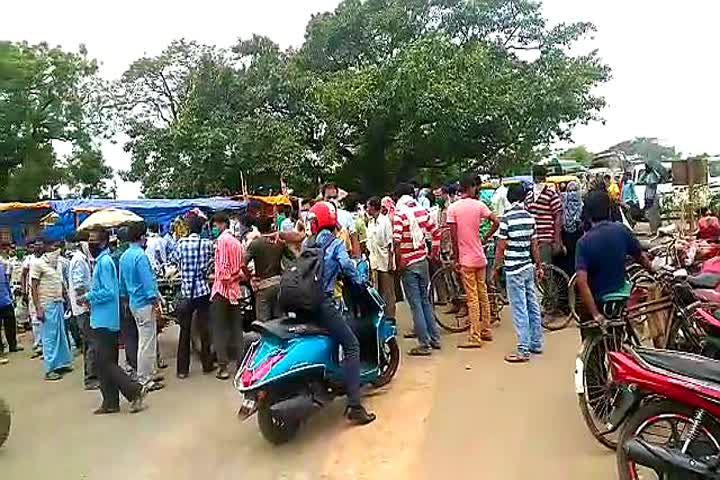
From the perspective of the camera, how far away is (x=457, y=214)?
26.7ft

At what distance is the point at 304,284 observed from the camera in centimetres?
594

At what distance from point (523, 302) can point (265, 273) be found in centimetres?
284

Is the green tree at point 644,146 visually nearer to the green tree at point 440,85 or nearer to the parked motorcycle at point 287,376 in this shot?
the green tree at point 440,85

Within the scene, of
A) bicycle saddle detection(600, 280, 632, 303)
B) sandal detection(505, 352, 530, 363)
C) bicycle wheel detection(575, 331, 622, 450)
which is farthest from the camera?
sandal detection(505, 352, 530, 363)

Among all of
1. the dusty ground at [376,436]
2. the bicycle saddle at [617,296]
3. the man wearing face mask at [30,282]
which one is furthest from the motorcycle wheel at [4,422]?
the bicycle saddle at [617,296]

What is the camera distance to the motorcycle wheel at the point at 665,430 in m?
3.85

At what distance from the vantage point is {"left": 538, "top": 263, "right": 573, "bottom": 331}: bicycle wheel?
920 cm

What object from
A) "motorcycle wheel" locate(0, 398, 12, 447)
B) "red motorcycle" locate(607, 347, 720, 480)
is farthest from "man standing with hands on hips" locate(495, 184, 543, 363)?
"motorcycle wheel" locate(0, 398, 12, 447)

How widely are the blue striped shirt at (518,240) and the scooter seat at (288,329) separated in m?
2.43

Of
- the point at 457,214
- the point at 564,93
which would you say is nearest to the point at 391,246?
the point at 457,214

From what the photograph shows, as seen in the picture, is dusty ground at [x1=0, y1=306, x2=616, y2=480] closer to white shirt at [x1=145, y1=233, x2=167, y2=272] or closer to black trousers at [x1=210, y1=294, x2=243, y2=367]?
black trousers at [x1=210, y1=294, x2=243, y2=367]

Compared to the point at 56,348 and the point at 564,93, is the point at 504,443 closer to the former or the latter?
the point at 56,348

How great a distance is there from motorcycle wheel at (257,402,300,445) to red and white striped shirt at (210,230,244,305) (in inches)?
106

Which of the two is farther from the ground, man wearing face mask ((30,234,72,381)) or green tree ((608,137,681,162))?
green tree ((608,137,681,162))
